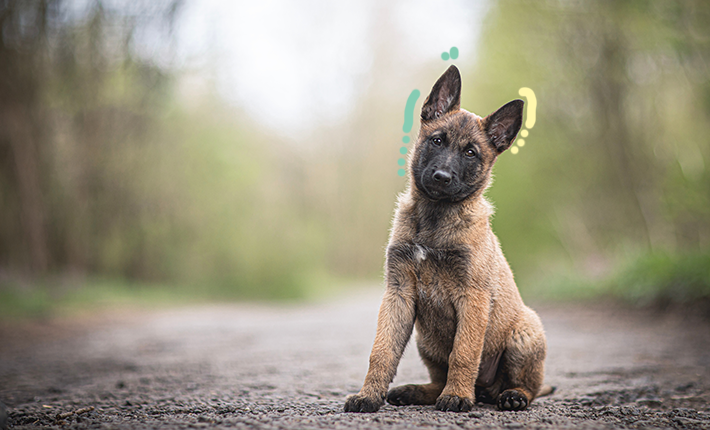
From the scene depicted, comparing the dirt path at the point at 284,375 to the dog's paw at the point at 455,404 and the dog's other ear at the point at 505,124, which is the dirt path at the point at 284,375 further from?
the dog's other ear at the point at 505,124

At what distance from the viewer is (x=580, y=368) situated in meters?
5.41

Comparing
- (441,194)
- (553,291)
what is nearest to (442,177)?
(441,194)

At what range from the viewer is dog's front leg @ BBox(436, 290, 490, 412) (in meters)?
3.11

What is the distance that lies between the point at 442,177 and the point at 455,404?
1.37m

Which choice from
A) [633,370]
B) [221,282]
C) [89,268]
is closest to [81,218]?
[89,268]

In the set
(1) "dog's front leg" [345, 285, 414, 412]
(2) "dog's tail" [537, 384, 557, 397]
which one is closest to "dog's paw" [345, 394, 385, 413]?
(1) "dog's front leg" [345, 285, 414, 412]

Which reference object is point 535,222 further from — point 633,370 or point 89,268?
point 89,268

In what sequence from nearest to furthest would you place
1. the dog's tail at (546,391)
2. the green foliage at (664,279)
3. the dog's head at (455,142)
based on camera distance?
the dog's head at (455,142) → the dog's tail at (546,391) → the green foliage at (664,279)

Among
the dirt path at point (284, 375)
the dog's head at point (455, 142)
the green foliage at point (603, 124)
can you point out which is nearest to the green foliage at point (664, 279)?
the dirt path at point (284, 375)

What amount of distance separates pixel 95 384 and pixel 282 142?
23230 mm

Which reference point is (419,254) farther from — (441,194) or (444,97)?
(444,97)

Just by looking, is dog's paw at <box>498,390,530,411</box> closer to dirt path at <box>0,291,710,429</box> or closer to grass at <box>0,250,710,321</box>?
dirt path at <box>0,291,710,429</box>

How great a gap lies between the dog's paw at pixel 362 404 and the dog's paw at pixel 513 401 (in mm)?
839

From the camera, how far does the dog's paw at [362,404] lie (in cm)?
308
